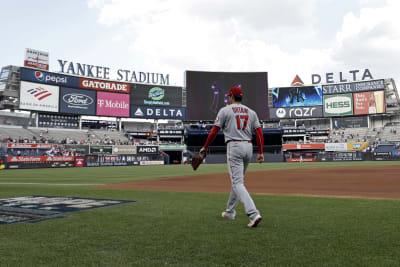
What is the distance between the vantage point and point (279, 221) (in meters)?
4.48

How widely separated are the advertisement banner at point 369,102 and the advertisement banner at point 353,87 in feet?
3.12

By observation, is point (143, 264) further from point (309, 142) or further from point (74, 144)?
point (309, 142)

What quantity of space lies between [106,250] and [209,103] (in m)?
55.1

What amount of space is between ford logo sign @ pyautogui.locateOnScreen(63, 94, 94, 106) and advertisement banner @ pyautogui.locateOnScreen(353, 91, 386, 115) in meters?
49.6

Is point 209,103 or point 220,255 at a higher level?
point 209,103

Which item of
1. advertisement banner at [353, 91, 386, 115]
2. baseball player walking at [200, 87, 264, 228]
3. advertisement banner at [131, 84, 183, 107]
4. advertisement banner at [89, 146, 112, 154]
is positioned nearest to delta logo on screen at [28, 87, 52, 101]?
advertisement banner at [89, 146, 112, 154]

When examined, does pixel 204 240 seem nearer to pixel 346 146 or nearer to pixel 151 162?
Result: pixel 151 162

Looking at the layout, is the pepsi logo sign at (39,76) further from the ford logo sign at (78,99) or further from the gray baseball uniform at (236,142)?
the gray baseball uniform at (236,142)

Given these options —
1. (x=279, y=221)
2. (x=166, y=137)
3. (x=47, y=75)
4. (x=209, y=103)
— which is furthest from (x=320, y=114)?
(x=279, y=221)

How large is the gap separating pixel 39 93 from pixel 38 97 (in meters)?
0.69

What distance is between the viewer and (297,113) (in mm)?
62844

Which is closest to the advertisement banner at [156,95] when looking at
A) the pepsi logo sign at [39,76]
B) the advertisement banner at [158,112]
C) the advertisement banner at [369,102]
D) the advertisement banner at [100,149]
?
the advertisement banner at [158,112]

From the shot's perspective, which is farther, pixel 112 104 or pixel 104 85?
pixel 112 104

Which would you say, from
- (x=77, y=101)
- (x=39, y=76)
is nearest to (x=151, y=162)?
(x=77, y=101)
